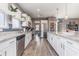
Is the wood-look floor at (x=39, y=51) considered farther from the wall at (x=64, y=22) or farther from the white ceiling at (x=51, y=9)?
the white ceiling at (x=51, y=9)

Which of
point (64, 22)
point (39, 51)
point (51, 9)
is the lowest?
point (39, 51)

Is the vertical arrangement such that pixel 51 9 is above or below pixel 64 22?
above

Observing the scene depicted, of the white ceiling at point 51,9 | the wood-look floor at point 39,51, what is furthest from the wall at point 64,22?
the wood-look floor at point 39,51

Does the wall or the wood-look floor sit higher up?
the wall

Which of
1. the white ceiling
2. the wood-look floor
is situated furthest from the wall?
the wood-look floor

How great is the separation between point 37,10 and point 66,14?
13.4 inches

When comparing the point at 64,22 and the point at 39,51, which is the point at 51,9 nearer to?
the point at 64,22

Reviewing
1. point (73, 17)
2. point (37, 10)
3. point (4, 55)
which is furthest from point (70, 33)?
point (4, 55)

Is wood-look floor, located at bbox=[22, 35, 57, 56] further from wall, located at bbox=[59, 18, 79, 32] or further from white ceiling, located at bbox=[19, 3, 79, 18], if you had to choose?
white ceiling, located at bbox=[19, 3, 79, 18]

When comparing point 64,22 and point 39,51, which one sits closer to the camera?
point 64,22

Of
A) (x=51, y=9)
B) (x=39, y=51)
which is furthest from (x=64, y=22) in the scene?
(x=39, y=51)

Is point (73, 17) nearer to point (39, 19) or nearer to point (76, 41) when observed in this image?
point (76, 41)

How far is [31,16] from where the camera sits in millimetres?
1433

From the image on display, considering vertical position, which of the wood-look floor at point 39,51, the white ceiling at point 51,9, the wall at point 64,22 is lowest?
the wood-look floor at point 39,51
